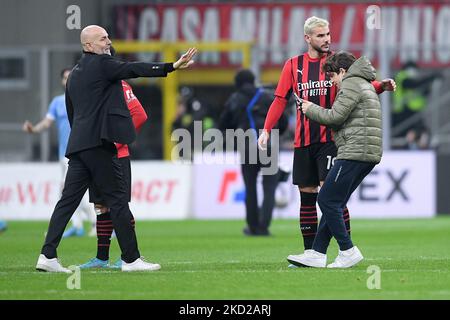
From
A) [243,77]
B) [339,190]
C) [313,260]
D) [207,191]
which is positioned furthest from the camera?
[207,191]

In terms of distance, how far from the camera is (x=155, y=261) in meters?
12.9

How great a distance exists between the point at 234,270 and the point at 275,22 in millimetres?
19981

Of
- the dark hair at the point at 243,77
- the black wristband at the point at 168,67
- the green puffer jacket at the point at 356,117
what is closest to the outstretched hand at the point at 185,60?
the black wristband at the point at 168,67

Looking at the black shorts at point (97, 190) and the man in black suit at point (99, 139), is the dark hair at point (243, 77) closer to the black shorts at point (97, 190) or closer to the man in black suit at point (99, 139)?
the black shorts at point (97, 190)

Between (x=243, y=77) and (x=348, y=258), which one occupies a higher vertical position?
(x=243, y=77)

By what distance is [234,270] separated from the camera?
1143 cm

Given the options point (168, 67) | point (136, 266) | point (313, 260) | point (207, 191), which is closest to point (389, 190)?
point (207, 191)

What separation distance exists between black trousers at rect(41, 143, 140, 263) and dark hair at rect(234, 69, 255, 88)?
6278 millimetres

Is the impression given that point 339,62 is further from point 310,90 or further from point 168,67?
point 168,67

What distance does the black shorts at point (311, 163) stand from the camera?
11648 mm

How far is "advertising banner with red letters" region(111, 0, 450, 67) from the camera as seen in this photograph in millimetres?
30281

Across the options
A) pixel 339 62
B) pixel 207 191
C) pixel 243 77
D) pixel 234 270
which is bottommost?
pixel 207 191

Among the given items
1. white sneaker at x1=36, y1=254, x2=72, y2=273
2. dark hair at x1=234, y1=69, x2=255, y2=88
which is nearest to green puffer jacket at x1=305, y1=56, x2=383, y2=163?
white sneaker at x1=36, y1=254, x2=72, y2=273

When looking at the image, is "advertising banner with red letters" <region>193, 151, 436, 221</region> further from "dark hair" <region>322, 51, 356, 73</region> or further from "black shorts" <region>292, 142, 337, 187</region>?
"dark hair" <region>322, 51, 356, 73</region>
